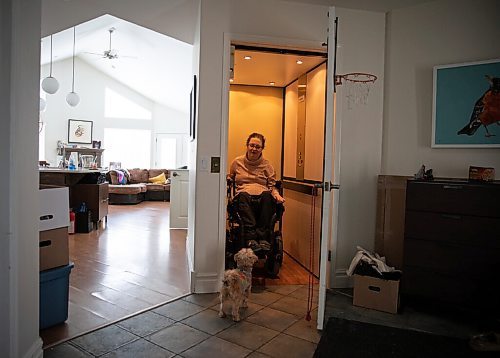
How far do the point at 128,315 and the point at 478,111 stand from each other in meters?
3.02

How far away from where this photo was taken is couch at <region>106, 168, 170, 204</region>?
9.17 meters

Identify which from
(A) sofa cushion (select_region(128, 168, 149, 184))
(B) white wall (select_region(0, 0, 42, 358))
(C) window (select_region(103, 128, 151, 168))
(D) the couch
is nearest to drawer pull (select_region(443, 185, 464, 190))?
(B) white wall (select_region(0, 0, 42, 358))

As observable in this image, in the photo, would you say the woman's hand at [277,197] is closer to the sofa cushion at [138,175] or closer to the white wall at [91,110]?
the sofa cushion at [138,175]

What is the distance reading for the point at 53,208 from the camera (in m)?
2.34

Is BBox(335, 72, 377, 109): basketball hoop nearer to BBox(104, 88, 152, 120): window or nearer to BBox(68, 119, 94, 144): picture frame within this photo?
BBox(104, 88, 152, 120): window

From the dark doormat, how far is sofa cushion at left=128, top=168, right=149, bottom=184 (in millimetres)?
8691

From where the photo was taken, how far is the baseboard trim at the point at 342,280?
3.33 m

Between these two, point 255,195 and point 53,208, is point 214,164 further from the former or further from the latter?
point 53,208

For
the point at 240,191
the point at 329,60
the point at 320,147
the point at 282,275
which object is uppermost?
the point at 329,60

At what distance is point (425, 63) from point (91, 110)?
984cm

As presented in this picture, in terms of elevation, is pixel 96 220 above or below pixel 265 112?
below

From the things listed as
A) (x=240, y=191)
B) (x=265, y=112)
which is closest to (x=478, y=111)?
(x=240, y=191)

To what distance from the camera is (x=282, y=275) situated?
3.71m

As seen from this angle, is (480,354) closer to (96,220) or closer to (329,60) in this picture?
(329,60)
